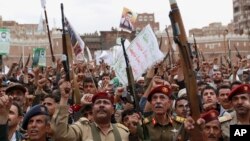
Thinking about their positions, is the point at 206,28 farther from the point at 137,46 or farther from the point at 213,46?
the point at 137,46

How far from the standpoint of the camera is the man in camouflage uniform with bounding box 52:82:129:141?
Result: 5336 mm

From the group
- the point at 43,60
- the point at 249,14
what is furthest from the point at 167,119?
the point at 249,14

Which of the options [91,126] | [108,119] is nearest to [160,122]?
[108,119]

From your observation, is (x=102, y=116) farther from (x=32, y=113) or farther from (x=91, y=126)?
(x=32, y=113)

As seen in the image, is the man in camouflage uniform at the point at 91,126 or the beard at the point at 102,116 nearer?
the man in camouflage uniform at the point at 91,126

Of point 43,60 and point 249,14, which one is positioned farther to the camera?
point 249,14

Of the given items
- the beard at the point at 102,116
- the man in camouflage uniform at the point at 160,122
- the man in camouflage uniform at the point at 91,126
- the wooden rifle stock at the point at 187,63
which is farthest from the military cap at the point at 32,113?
the wooden rifle stock at the point at 187,63

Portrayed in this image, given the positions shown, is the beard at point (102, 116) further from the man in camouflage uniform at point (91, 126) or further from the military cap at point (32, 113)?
the military cap at point (32, 113)

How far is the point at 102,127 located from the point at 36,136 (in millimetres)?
742

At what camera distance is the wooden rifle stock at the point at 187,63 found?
179 inches

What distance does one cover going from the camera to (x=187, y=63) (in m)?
4.68

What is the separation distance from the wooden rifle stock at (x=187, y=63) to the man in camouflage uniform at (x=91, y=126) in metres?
1.20

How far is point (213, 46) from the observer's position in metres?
74.7

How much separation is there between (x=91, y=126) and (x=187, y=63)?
1.41 m
